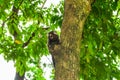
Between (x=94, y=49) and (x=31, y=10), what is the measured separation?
241cm

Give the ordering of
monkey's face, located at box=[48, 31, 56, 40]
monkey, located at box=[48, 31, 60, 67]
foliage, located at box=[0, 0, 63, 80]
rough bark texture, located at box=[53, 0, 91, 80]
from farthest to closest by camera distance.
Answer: foliage, located at box=[0, 0, 63, 80] → monkey's face, located at box=[48, 31, 56, 40] → monkey, located at box=[48, 31, 60, 67] → rough bark texture, located at box=[53, 0, 91, 80]

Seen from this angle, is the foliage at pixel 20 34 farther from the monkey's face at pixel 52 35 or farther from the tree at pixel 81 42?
the monkey's face at pixel 52 35

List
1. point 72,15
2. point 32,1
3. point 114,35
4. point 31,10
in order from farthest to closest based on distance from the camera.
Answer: point 32,1
point 31,10
point 114,35
point 72,15

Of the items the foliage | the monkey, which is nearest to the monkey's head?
the monkey

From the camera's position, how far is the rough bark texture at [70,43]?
12.3 feet

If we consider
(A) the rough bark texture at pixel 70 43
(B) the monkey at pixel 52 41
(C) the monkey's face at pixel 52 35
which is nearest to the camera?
(A) the rough bark texture at pixel 70 43

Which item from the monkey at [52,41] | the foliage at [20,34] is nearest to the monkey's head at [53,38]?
the monkey at [52,41]

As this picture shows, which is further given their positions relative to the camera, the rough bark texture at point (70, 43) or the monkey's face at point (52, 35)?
the monkey's face at point (52, 35)

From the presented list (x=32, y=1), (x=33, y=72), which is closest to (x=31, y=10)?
(x=32, y=1)

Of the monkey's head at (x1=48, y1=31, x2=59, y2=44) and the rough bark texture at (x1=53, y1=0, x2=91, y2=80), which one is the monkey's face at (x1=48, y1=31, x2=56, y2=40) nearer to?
the monkey's head at (x1=48, y1=31, x2=59, y2=44)

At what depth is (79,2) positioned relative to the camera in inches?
168

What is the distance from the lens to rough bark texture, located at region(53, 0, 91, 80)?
376cm

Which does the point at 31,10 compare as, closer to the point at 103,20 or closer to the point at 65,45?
the point at 103,20

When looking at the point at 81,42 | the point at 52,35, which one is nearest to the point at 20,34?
the point at 81,42
